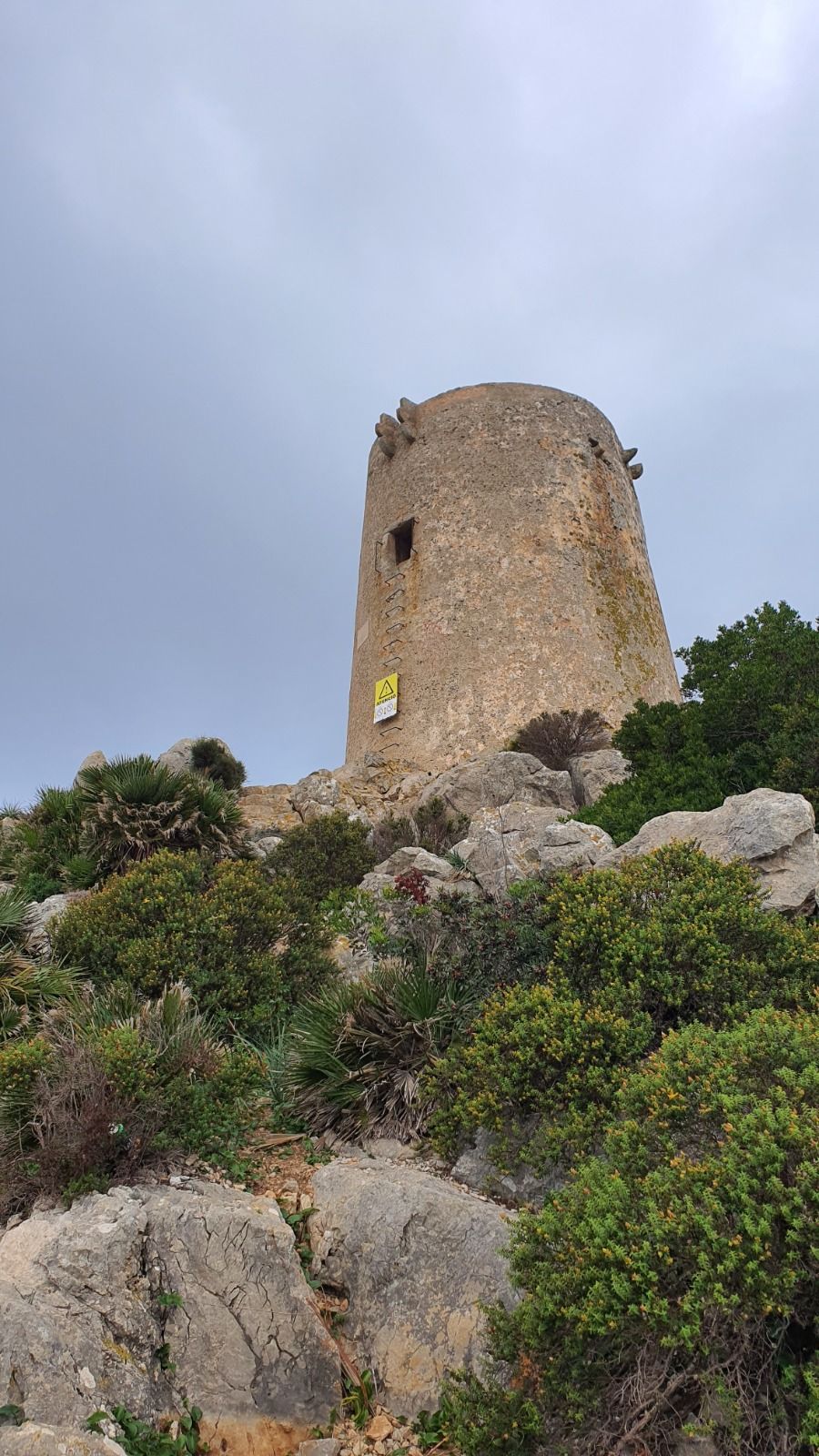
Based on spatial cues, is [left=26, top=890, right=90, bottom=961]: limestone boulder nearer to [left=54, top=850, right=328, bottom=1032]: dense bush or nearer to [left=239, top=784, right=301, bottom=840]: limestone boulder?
[left=54, top=850, right=328, bottom=1032]: dense bush

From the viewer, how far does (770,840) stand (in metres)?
6.17

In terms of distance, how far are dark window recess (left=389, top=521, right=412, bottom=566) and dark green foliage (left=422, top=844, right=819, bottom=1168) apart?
459 inches

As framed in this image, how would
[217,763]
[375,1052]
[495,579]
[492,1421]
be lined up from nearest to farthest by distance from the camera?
[492,1421], [375,1052], [217,763], [495,579]

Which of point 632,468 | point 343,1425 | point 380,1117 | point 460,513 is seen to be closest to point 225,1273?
point 343,1425

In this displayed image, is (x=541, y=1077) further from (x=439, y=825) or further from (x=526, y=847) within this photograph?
(x=439, y=825)

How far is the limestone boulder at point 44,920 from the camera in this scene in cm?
763

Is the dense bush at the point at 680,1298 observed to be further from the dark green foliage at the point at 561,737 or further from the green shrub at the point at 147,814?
the dark green foliage at the point at 561,737

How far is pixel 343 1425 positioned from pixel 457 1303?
0.63 m

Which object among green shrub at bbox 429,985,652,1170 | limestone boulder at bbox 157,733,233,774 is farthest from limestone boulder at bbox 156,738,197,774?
green shrub at bbox 429,985,652,1170

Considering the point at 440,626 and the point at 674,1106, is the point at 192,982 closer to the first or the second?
the point at 674,1106

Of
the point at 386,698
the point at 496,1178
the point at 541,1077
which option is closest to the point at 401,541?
the point at 386,698

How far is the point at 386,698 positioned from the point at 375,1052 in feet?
33.1

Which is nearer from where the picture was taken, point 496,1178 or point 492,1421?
point 492,1421

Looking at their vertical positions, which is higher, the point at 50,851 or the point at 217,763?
the point at 217,763
